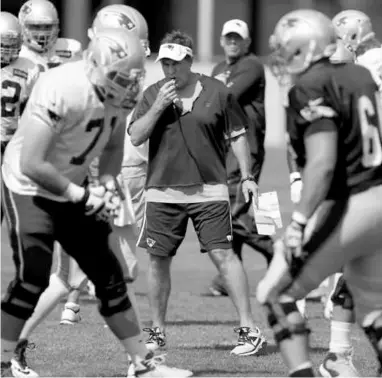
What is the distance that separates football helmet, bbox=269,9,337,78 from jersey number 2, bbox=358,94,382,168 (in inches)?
12.0

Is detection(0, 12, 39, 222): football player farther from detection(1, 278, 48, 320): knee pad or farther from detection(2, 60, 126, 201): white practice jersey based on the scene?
detection(1, 278, 48, 320): knee pad

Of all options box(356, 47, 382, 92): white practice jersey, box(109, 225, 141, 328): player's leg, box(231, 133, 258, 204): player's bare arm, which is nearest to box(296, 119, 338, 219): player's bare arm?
box(109, 225, 141, 328): player's leg

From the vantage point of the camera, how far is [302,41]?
6141 millimetres

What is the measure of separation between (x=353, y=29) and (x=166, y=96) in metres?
1.69

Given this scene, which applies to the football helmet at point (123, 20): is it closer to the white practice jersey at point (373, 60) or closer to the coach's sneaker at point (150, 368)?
the white practice jersey at point (373, 60)

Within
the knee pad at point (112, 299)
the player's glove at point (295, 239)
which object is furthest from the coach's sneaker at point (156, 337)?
the player's glove at point (295, 239)

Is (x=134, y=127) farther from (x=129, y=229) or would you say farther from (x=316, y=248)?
(x=316, y=248)

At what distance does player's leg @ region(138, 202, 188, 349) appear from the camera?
27.2ft

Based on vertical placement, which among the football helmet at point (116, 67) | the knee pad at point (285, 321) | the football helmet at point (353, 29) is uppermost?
the football helmet at point (116, 67)

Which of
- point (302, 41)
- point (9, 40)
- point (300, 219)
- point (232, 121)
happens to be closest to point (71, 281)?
point (232, 121)

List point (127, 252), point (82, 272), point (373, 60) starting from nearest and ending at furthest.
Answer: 1. point (127, 252)
2. point (82, 272)
3. point (373, 60)

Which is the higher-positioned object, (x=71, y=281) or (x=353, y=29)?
(x=353, y=29)

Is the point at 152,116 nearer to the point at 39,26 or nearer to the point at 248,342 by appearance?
the point at 248,342

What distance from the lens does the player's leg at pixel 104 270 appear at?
6.60 meters
